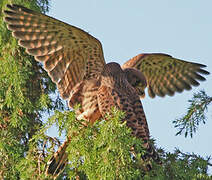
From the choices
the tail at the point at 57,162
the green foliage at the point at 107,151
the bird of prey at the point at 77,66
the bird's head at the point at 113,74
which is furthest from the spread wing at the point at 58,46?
the green foliage at the point at 107,151

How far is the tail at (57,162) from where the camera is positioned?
4863 millimetres

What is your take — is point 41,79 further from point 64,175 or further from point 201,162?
point 201,162

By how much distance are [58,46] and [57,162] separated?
1.41 metres

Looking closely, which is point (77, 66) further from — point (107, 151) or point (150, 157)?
point (107, 151)

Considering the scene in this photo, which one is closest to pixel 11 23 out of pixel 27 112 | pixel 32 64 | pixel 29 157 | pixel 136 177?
pixel 32 64

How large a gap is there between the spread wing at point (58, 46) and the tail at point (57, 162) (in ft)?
2.93

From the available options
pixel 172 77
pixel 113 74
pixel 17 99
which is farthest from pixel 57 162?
pixel 172 77

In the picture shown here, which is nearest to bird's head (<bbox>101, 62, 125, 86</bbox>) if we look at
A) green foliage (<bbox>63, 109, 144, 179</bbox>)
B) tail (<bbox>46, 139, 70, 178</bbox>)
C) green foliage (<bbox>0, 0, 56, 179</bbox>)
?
green foliage (<bbox>0, 0, 56, 179</bbox>)

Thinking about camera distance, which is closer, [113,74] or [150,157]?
[150,157]

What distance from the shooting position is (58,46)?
18.8 ft

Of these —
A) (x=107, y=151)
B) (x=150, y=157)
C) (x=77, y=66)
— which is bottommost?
(x=150, y=157)

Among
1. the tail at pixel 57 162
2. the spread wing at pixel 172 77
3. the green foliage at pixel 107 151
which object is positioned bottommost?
the tail at pixel 57 162

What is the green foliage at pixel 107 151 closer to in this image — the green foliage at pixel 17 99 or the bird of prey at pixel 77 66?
the green foliage at pixel 17 99

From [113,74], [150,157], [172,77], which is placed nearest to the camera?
[150,157]
